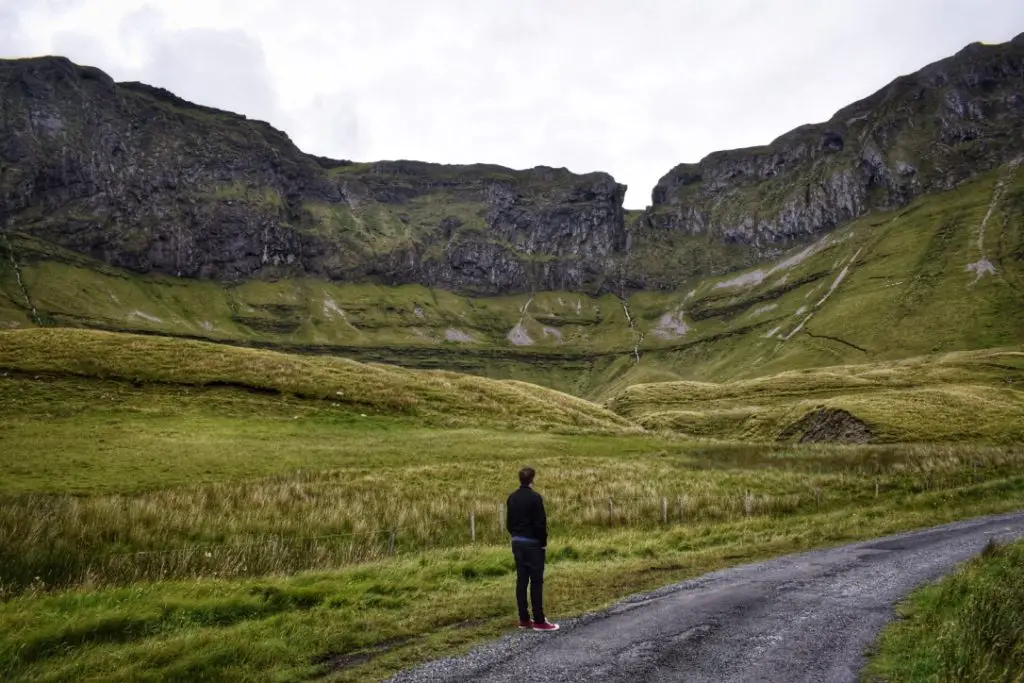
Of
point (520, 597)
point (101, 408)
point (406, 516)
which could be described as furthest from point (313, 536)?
point (101, 408)

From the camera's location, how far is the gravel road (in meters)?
9.98

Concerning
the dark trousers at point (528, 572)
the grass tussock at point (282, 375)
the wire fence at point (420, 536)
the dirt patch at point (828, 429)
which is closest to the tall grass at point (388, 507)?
the wire fence at point (420, 536)

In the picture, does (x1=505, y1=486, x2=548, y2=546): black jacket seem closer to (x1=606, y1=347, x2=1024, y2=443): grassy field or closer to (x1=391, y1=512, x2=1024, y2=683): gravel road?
(x1=391, y1=512, x2=1024, y2=683): gravel road

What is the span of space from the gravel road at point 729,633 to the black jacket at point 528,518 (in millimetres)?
1928

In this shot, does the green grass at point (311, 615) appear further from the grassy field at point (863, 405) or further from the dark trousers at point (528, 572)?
the grassy field at point (863, 405)

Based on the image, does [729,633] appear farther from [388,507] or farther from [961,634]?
[388,507]

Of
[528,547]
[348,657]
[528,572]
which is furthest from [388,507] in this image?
[348,657]

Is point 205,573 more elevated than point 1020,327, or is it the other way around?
point 1020,327

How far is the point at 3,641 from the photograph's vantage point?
32.1 ft

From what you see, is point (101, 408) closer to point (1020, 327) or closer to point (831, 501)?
point (831, 501)

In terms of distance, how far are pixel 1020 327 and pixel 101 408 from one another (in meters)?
225

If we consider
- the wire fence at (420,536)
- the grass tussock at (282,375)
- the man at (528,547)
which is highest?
the grass tussock at (282,375)

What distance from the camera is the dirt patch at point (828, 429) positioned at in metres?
58.0

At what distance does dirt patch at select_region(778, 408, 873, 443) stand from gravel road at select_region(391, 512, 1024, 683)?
141 ft
